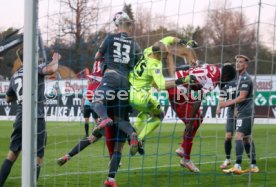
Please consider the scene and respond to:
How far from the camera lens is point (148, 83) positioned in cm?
759

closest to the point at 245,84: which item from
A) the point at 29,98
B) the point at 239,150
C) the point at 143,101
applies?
the point at 239,150

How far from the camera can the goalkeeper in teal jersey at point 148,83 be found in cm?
678

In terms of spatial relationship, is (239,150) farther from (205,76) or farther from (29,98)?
(29,98)

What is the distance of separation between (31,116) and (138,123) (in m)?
3.49

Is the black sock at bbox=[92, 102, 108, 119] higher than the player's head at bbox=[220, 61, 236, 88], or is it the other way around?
the player's head at bbox=[220, 61, 236, 88]

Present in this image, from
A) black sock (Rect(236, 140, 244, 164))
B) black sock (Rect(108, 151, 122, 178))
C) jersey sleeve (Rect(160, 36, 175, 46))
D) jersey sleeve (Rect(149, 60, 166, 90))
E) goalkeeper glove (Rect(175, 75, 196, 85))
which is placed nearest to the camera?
jersey sleeve (Rect(160, 36, 175, 46))

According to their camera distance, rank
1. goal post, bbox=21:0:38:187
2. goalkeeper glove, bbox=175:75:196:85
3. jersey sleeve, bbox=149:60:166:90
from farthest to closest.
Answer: jersey sleeve, bbox=149:60:166:90, goalkeeper glove, bbox=175:75:196:85, goal post, bbox=21:0:38:187

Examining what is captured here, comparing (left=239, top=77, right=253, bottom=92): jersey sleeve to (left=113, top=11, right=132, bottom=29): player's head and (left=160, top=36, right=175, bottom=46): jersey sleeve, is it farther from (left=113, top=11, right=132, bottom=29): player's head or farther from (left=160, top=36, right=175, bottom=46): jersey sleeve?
(left=113, top=11, right=132, bottom=29): player's head

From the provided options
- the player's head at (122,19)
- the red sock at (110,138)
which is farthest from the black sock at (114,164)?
the player's head at (122,19)

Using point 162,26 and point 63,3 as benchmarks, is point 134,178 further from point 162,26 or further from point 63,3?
point 63,3

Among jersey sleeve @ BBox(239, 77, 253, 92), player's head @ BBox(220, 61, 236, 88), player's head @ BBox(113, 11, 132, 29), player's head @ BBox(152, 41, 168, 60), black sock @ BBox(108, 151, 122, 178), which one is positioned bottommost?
black sock @ BBox(108, 151, 122, 178)

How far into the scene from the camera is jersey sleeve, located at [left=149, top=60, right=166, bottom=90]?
696 cm

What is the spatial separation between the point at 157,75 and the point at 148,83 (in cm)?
48

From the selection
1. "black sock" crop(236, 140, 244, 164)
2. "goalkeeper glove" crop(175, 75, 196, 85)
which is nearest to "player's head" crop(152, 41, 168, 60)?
"goalkeeper glove" crop(175, 75, 196, 85)
